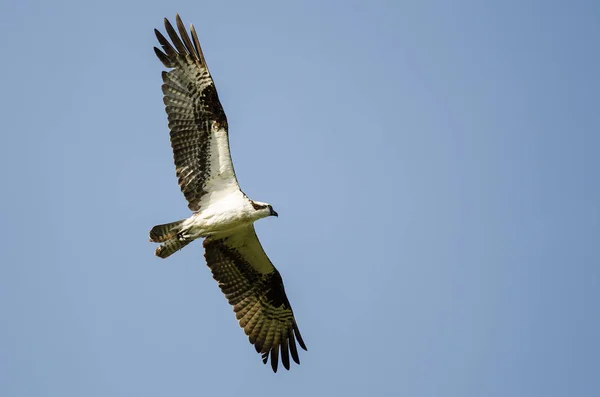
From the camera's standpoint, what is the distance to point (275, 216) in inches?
614

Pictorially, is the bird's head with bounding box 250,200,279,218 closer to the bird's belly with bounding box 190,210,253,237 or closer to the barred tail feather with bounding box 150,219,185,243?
the bird's belly with bounding box 190,210,253,237

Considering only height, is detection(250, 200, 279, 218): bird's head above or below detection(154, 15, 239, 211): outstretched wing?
below

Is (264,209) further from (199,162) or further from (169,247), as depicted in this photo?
(169,247)

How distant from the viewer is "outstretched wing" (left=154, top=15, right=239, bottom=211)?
15.3 m

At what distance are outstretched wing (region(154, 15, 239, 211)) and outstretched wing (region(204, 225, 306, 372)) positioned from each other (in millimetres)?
2138

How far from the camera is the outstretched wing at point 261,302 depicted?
16.7 meters

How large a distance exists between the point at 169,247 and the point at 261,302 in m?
2.43

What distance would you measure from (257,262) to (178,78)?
3761 mm

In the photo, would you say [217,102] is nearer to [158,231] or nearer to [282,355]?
[158,231]

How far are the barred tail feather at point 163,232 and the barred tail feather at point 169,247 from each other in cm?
8

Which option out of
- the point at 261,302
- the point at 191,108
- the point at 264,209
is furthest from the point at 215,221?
the point at 261,302

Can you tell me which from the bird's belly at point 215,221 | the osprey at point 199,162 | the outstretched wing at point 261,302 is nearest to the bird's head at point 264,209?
the osprey at point 199,162

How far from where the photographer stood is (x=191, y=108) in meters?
15.3

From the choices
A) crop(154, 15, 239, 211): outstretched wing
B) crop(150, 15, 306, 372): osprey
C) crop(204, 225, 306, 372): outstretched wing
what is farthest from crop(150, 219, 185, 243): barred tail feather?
crop(204, 225, 306, 372): outstretched wing
